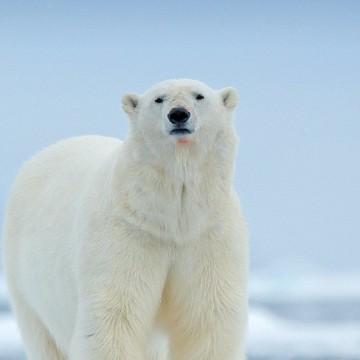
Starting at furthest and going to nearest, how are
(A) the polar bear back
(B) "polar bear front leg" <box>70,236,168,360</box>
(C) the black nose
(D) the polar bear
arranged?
(A) the polar bear back, (B) "polar bear front leg" <box>70,236,168,360</box>, (D) the polar bear, (C) the black nose

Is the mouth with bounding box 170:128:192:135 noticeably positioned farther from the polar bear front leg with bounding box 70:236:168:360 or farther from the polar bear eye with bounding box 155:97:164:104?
the polar bear front leg with bounding box 70:236:168:360

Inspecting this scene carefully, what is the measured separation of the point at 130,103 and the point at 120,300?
0.91 m

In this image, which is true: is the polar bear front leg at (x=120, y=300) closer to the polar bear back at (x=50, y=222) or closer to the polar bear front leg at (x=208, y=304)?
the polar bear front leg at (x=208, y=304)

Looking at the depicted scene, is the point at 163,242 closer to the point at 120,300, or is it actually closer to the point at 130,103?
the point at 120,300

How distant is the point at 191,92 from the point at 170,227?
617 millimetres

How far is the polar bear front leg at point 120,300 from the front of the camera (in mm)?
5914

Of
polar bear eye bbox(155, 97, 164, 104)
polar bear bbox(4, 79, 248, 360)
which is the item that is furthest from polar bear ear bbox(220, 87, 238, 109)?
polar bear eye bbox(155, 97, 164, 104)

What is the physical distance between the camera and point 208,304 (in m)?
6.07

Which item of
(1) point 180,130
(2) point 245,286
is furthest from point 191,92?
(2) point 245,286

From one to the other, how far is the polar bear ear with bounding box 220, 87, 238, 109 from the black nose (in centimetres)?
42

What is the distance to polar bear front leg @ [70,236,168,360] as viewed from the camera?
19.4 ft

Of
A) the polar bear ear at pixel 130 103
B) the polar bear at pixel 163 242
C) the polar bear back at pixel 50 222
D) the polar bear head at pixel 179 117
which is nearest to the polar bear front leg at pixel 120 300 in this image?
the polar bear at pixel 163 242

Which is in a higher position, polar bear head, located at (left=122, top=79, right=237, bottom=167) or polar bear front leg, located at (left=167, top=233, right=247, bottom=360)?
polar bear head, located at (left=122, top=79, right=237, bottom=167)

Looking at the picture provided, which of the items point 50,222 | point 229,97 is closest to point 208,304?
point 229,97
